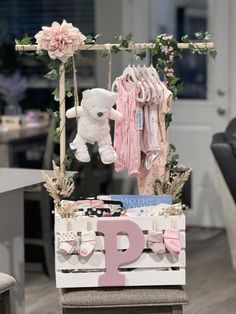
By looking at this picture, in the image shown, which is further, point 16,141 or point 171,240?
point 16,141

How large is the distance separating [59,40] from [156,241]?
79cm

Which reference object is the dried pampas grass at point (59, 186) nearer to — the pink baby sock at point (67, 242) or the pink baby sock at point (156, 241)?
the pink baby sock at point (67, 242)

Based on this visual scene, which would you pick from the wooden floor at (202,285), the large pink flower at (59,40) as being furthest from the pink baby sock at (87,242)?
the wooden floor at (202,285)

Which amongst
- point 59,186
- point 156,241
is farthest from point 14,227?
point 156,241

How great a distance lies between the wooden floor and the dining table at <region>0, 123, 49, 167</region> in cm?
82

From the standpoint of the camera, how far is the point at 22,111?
680cm

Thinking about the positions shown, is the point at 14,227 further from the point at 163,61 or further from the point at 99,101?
the point at 163,61

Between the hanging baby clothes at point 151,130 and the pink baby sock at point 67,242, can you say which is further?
the hanging baby clothes at point 151,130

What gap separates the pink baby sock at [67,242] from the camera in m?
2.75

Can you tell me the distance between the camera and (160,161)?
298 centimetres

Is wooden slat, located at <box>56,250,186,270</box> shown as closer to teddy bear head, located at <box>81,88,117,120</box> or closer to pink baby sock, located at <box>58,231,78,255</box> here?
Answer: pink baby sock, located at <box>58,231,78,255</box>

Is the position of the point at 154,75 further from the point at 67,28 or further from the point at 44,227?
the point at 44,227

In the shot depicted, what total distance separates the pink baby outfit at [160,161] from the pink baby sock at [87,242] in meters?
0.34

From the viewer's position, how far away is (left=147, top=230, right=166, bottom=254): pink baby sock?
2.78 metres
